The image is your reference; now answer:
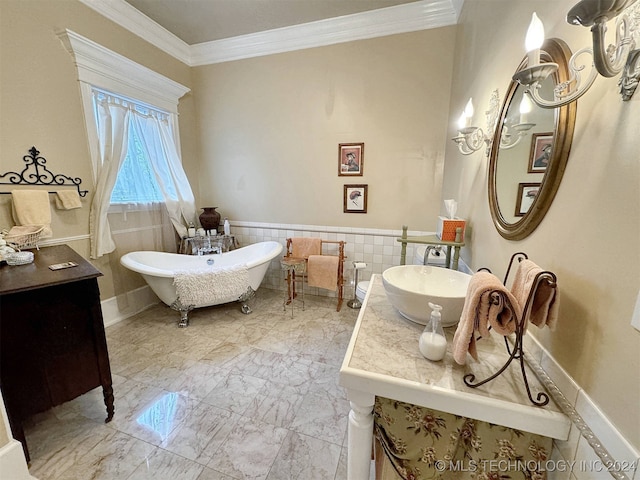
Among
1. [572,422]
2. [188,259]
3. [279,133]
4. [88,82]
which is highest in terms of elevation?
[88,82]

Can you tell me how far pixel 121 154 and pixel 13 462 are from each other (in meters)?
2.36

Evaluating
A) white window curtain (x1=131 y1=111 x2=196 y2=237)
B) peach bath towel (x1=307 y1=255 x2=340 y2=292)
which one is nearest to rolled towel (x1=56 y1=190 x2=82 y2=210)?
white window curtain (x1=131 y1=111 x2=196 y2=237)

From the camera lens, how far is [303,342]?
2.27m

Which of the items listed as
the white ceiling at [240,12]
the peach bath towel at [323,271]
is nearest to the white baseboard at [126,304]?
the peach bath towel at [323,271]

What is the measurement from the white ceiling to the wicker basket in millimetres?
2265

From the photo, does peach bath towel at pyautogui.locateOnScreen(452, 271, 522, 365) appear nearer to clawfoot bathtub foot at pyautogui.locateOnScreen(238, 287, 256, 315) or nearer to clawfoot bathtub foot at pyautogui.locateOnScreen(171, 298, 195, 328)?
clawfoot bathtub foot at pyautogui.locateOnScreen(238, 287, 256, 315)

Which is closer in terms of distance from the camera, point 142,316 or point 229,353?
point 229,353

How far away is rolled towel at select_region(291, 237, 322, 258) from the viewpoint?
294cm

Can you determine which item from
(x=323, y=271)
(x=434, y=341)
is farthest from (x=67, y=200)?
(x=434, y=341)

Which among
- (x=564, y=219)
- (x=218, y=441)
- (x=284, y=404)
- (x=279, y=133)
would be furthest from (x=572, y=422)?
(x=279, y=133)

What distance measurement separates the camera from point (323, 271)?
276cm

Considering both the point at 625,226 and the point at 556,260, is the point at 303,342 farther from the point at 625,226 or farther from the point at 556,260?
the point at 625,226

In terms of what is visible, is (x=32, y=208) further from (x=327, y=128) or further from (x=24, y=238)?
(x=327, y=128)

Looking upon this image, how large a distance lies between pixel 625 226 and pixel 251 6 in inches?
126
